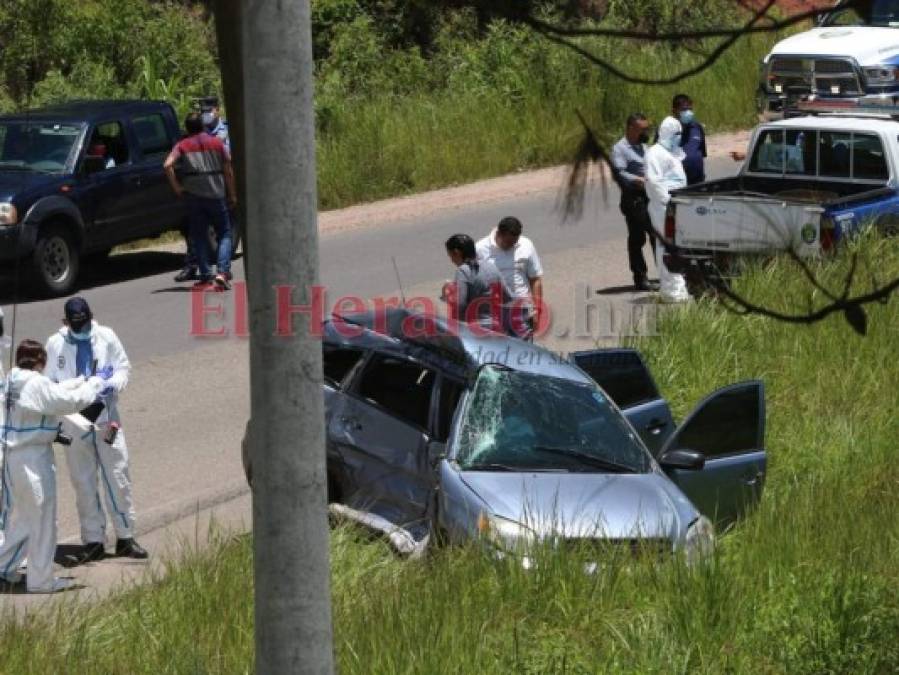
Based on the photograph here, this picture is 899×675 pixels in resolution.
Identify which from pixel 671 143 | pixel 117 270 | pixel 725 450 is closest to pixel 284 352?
pixel 725 450

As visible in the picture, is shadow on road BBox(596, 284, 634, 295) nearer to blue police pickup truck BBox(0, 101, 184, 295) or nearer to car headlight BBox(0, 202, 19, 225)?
→ blue police pickup truck BBox(0, 101, 184, 295)

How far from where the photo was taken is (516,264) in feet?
43.5

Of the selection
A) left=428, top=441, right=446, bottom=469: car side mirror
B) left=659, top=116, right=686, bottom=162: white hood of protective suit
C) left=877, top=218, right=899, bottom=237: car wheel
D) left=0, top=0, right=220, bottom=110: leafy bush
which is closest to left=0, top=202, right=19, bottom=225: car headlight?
left=659, top=116, right=686, bottom=162: white hood of protective suit

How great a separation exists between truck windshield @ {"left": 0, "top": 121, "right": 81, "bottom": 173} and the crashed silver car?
26.7 ft

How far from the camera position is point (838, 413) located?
12.9m

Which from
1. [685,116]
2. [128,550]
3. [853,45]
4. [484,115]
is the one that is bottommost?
[128,550]

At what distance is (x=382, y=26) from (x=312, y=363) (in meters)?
26.1

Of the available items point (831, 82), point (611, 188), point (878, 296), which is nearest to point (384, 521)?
point (878, 296)

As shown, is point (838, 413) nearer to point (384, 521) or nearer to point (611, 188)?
point (384, 521)

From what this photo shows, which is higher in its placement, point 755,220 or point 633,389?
point 755,220

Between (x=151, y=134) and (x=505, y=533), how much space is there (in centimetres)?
1166

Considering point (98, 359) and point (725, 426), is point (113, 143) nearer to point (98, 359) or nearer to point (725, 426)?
point (98, 359)

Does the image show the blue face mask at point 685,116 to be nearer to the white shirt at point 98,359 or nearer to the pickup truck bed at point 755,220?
the pickup truck bed at point 755,220

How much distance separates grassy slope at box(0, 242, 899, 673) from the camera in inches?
293
